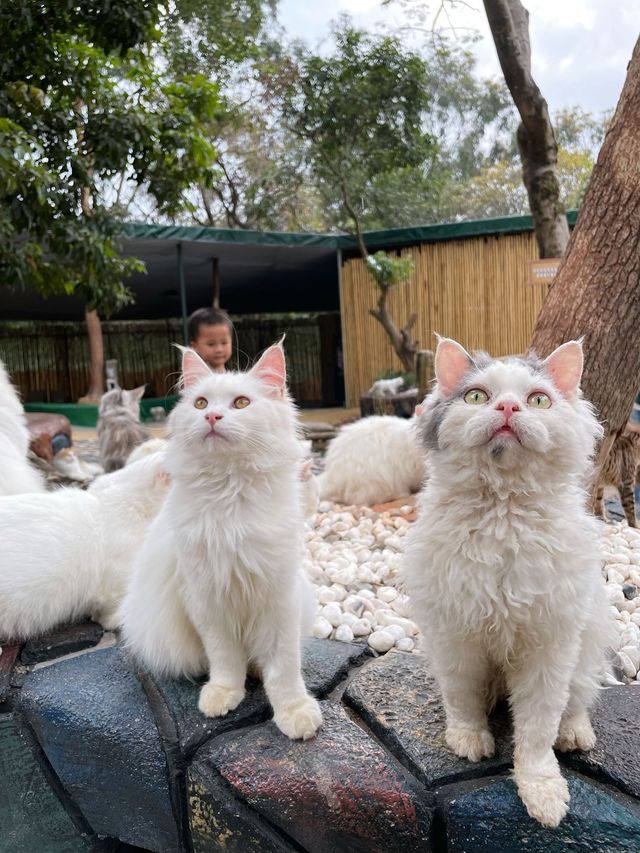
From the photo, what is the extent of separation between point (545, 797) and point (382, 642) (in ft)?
2.93

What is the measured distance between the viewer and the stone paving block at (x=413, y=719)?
54.7 inches

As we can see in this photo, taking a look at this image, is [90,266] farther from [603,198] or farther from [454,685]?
[454,685]

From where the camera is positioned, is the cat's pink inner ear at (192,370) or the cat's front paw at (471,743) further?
the cat's pink inner ear at (192,370)

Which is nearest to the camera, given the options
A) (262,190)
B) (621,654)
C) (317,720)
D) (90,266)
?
(317,720)

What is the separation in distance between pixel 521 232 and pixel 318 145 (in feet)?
10.4

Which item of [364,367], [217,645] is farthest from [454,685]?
[364,367]

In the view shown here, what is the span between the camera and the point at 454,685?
1.37 metres

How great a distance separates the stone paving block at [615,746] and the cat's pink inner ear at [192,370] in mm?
1242

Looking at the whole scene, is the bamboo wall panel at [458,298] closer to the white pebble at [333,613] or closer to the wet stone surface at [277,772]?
the white pebble at [333,613]

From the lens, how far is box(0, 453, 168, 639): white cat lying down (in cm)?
203

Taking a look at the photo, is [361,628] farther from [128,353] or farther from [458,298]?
[128,353]

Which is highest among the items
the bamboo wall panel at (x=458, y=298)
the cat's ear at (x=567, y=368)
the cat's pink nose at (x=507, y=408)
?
the bamboo wall panel at (x=458, y=298)

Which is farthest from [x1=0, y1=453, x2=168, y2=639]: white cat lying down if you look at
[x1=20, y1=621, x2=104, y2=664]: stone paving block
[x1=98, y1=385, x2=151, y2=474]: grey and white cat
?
[x1=98, y1=385, x2=151, y2=474]: grey and white cat

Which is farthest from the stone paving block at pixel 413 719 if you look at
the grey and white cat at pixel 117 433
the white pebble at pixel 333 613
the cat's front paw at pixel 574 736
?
the grey and white cat at pixel 117 433
